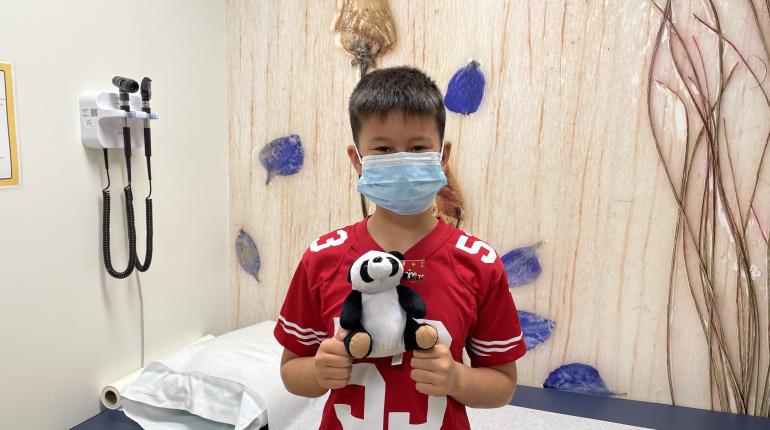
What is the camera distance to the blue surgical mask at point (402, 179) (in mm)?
774

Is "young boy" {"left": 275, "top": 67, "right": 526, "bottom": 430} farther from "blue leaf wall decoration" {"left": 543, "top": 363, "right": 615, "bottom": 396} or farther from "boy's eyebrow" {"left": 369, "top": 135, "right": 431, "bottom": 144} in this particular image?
"blue leaf wall decoration" {"left": 543, "top": 363, "right": 615, "bottom": 396}

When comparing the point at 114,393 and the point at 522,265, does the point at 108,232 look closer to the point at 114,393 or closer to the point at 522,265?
the point at 114,393

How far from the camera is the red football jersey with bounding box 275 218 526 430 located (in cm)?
78

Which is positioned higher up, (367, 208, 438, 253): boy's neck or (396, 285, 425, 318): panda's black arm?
(367, 208, 438, 253): boy's neck

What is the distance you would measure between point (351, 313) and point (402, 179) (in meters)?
0.22

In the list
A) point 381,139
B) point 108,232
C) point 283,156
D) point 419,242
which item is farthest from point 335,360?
point 283,156

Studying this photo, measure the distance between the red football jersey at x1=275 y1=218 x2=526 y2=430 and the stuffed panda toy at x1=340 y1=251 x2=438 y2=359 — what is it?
1.9 inches

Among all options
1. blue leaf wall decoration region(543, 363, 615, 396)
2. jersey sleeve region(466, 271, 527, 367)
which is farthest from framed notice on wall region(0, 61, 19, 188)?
blue leaf wall decoration region(543, 363, 615, 396)

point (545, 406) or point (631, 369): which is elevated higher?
point (631, 369)

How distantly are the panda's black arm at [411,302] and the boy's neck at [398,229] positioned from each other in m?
0.10

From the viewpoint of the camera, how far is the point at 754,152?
1.37 metres

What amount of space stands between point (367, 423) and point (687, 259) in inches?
45.5

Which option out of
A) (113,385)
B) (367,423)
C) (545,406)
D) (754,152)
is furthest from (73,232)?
(754,152)

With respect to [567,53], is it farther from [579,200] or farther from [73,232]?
[73,232]
